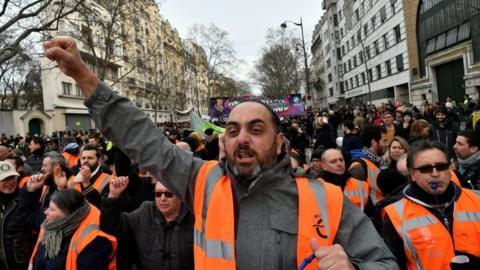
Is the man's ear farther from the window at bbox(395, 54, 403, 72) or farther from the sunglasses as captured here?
the window at bbox(395, 54, 403, 72)

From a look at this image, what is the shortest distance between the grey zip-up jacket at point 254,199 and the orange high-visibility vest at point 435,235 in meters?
0.95

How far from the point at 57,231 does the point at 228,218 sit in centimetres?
195

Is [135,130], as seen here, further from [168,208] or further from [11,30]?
[11,30]

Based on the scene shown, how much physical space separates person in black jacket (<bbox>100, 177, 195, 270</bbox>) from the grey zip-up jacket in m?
1.14

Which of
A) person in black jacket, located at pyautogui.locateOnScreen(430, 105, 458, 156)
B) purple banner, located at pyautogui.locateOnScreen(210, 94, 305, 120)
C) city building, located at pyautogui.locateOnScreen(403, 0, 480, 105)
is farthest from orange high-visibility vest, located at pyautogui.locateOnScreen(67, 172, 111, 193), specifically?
city building, located at pyautogui.locateOnScreen(403, 0, 480, 105)

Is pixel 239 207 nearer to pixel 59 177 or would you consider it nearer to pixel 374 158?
pixel 59 177

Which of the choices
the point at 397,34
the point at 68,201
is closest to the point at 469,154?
Answer: the point at 68,201

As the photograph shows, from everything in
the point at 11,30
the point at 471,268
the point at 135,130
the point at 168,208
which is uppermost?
the point at 11,30

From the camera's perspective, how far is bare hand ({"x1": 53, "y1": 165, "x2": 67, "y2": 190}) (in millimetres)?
4207

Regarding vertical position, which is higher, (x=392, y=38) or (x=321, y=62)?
(x=321, y=62)

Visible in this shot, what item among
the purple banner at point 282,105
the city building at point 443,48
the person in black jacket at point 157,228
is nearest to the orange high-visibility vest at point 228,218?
the person in black jacket at point 157,228

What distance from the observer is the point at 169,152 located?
179 centimetres

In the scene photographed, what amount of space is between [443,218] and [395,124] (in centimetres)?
693

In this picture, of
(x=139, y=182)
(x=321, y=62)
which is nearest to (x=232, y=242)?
(x=139, y=182)
